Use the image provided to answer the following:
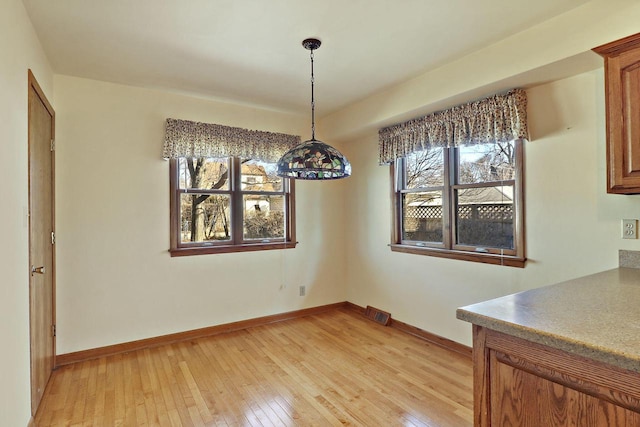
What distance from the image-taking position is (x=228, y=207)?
12.9 feet

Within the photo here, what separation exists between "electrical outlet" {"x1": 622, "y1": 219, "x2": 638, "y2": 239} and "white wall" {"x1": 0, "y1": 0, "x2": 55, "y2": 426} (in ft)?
11.7

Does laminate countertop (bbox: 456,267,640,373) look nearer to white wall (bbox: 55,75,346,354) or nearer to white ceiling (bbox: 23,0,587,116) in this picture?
white ceiling (bbox: 23,0,587,116)

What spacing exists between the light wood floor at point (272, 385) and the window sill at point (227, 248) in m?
0.93

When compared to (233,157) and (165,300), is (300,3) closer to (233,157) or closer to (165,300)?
(233,157)

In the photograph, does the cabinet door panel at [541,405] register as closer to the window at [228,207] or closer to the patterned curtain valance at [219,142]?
the window at [228,207]

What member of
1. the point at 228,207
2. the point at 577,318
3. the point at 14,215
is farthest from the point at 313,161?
the point at 228,207

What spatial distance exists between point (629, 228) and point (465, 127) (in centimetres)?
138

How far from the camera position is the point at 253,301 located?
4.00 meters

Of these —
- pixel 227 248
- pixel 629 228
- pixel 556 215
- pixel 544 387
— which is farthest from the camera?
pixel 227 248

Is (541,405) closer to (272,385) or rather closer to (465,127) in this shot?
(272,385)

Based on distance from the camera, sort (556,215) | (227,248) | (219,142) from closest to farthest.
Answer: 1. (556,215)
2. (219,142)
3. (227,248)

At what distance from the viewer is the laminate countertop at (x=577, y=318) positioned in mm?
969

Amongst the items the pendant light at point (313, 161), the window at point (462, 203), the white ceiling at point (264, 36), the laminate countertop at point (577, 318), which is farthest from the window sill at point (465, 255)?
the white ceiling at point (264, 36)

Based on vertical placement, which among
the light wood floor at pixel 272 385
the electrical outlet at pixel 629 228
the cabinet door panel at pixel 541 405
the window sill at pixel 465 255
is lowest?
the light wood floor at pixel 272 385
